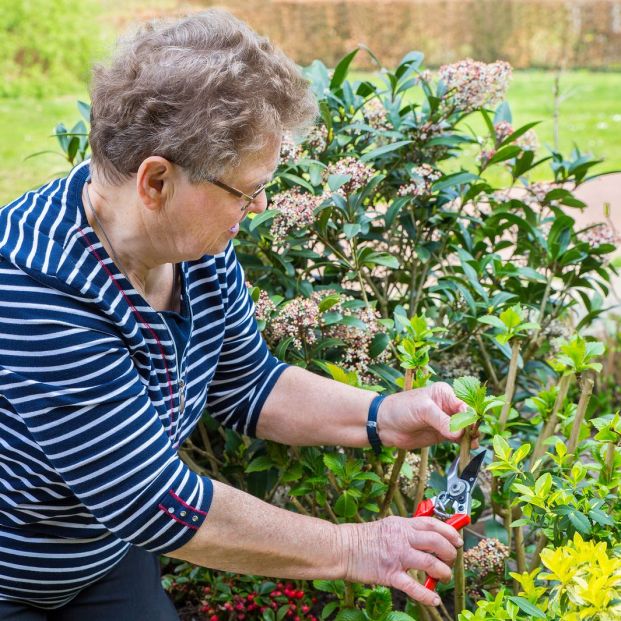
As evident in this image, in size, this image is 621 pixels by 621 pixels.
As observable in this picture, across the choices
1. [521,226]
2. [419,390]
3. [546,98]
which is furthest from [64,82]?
[419,390]

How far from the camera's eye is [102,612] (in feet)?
6.48

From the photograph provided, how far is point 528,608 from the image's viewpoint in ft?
4.70

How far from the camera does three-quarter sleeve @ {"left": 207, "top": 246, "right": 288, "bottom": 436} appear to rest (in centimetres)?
200

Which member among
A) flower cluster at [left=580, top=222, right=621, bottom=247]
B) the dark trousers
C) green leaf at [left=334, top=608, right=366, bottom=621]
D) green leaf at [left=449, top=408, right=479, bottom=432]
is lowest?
the dark trousers

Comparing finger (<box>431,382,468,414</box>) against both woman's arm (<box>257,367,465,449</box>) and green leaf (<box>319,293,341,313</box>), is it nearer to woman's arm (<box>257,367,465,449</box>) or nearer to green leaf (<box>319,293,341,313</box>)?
woman's arm (<box>257,367,465,449</box>)

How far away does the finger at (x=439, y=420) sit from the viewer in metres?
1.78

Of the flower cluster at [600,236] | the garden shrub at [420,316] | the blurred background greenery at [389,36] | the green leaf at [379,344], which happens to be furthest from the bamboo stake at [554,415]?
the blurred background greenery at [389,36]

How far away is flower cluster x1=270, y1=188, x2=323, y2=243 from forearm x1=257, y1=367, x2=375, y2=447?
335 mm

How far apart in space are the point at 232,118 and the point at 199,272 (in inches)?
18.1

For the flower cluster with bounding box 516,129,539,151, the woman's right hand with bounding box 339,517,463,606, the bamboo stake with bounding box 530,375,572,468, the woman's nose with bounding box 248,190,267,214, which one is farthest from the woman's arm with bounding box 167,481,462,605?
the flower cluster with bounding box 516,129,539,151

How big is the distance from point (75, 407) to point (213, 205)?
1.41 feet

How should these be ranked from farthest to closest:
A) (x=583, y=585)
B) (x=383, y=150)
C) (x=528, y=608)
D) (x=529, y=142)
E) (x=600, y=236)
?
(x=529, y=142), (x=600, y=236), (x=383, y=150), (x=528, y=608), (x=583, y=585)

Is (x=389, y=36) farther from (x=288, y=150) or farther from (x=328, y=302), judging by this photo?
(x=328, y=302)

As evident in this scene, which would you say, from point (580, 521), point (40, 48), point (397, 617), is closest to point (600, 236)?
point (580, 521)
